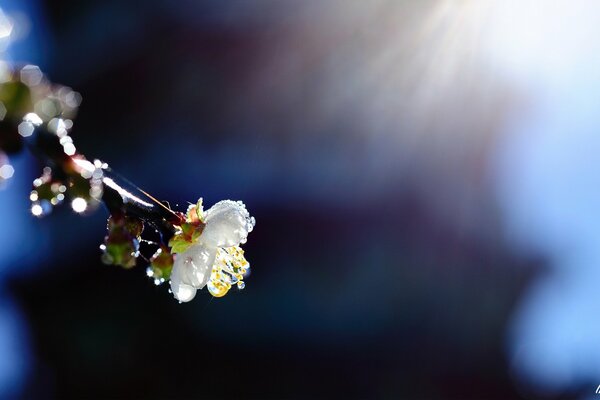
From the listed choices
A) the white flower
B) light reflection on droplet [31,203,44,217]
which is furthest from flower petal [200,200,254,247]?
light reflection on droplet [31,203,44,217]

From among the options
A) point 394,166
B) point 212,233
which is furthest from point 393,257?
point 212,233

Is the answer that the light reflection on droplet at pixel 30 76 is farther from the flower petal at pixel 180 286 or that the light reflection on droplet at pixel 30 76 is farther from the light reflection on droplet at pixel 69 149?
the flower petal at pixel 180 286

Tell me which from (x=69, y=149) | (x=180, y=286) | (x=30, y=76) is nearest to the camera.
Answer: (x=30, y=76)

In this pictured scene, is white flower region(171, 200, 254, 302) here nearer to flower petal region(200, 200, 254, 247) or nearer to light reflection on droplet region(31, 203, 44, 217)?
flower petal region(200, 200, 254, 247)

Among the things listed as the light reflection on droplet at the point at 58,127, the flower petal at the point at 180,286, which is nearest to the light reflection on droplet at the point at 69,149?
the light reflection on droplet at the point at 58,127

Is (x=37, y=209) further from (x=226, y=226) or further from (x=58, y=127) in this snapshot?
(x=226, y=226)

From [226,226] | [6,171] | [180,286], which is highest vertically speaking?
[226,226]

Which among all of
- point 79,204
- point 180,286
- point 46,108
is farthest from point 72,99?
point 180,286
